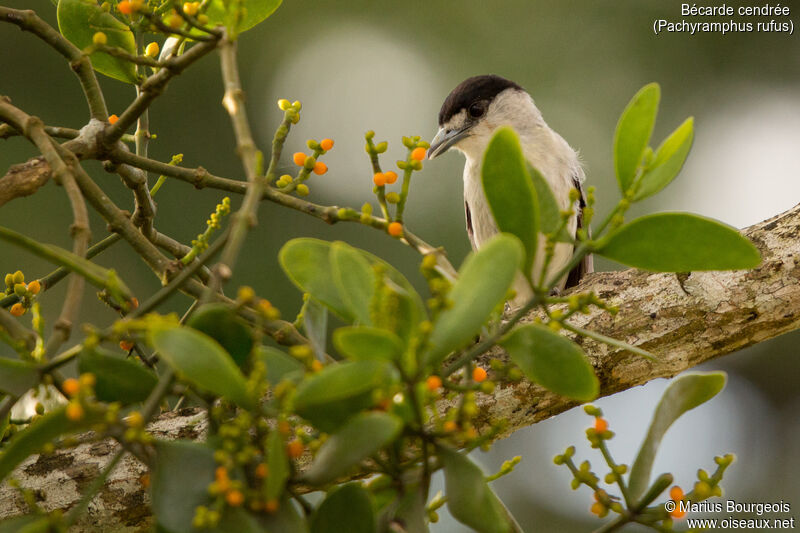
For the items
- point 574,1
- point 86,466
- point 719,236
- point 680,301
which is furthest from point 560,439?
point 719,236

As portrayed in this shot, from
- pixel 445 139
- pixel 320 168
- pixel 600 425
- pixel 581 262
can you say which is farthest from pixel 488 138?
pixel 600 425

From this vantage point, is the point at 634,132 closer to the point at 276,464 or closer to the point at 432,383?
the point at 432,383

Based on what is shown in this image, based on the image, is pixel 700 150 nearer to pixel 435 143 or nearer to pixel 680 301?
pixel 435 143

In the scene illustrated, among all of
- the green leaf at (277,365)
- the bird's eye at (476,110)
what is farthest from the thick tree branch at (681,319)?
the bird's eye at (476,110)

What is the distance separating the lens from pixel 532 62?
5828mm

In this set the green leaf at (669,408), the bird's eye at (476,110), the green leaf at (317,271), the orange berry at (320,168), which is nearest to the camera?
the green leaf at (317,271)

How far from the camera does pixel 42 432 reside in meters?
0.82

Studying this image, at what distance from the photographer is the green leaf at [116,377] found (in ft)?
3.07

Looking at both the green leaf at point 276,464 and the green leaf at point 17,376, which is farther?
the green leaf at point 17,376

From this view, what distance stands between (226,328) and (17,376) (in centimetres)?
23

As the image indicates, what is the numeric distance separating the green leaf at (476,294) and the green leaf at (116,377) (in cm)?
34

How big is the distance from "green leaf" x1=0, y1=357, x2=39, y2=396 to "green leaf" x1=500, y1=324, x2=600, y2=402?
1.73ft

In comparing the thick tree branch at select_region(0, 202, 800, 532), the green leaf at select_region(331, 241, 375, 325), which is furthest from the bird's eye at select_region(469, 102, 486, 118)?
the green leaf at select_region(331, 241, 375, 325)

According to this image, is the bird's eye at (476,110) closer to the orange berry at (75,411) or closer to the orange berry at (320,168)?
the orange berry at (320,168)
